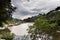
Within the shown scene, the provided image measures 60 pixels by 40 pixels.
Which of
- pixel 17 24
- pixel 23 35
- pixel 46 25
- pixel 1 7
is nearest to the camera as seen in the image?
pixel 1 7

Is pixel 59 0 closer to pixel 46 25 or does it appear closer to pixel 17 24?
pixel 17 24

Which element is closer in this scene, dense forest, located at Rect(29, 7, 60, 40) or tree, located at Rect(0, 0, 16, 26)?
tree, located at Rect(0, 0, 16, 26)

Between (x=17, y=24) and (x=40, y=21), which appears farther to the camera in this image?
(x=17, y=24)

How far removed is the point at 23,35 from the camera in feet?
40.2

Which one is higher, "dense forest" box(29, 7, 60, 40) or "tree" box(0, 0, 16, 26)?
"tree" box(0, 0, 16, 26)

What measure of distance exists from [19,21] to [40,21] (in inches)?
150

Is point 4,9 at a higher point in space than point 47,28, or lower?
higher

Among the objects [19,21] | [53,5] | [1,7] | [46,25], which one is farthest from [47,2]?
[1,7]

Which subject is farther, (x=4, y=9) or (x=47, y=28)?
(x=47, y=28)

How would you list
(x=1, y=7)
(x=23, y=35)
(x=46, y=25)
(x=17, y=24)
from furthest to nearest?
(x=17, y=24), (x=23, y=35), (x=46, y=25), (x=1, y=7)

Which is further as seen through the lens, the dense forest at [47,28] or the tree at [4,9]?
the dense forest at [47,28]

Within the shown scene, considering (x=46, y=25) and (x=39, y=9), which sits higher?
(x=39, y=9)

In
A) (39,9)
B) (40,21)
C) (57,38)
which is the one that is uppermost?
(39,9)

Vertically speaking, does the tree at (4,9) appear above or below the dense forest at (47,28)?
above
